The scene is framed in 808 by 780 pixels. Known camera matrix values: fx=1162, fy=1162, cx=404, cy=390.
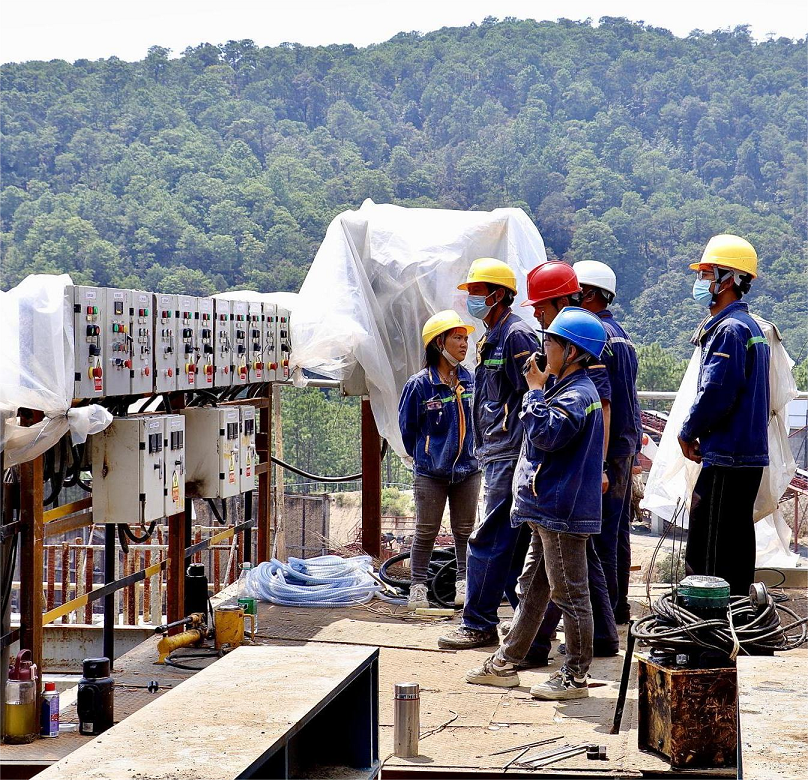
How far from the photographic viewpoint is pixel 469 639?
6188 millimetres

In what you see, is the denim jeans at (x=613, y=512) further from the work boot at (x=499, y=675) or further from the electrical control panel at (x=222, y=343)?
the electrical control panel at (x=222, y=343)

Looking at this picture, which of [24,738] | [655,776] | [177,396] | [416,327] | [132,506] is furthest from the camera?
[416,327]

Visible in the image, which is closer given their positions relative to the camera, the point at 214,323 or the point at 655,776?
the point at 655,776

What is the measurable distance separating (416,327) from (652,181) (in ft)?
179

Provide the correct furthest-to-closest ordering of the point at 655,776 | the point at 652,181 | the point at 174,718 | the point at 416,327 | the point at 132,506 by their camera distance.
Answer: the point at 652,181, the point at 416,327, the point at 132,506, the point at 655,776, the point at 174,718

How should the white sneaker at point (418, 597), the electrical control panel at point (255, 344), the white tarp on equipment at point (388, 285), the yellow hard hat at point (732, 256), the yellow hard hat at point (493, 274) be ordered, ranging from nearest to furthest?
the yellow hard hat at point (732, 256), the yellow hard hat at point (493, 274), the white sneaker at point (418, 597), the electrical control panel at point (255, 344), the white tarp on equipment at point (388, 285)

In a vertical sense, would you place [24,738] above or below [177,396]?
below

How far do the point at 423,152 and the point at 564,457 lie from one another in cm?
6526

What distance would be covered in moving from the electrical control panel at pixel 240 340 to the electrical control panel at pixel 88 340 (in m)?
2.09

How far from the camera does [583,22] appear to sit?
71688 mm

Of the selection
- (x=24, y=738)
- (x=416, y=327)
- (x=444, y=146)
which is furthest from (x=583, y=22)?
(x=24, y=738)

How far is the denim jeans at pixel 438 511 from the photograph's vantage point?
7270 mm

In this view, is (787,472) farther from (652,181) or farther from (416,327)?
(652,181)

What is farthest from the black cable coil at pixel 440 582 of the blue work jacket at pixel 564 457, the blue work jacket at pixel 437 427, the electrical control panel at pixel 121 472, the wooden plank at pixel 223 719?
the wooden plank at pixel 223 719
